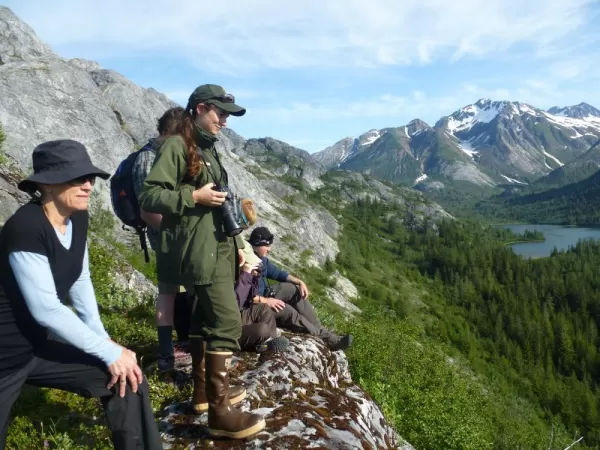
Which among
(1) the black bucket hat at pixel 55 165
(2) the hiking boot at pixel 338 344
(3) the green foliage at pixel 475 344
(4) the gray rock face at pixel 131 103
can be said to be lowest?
(3) the green foliage at pixel 475 344

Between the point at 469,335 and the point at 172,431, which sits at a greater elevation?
the point at 172,431

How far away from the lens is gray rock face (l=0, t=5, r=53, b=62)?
6269 centimetres


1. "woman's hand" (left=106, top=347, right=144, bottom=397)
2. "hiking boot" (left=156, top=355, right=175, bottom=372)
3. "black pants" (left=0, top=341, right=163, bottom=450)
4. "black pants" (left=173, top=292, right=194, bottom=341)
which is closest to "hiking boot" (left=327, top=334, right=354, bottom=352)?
"black pants" (left=173, top=292, right=194, bottom=341)

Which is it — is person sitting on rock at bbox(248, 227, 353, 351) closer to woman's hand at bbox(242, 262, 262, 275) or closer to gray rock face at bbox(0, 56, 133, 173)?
woman's hand at bbox(242, 262, 262, 275)

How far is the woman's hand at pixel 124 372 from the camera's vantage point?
3340 mm

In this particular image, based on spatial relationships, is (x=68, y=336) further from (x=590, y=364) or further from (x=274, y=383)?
(x=590, y=364)

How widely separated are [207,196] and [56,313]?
1.75 meters

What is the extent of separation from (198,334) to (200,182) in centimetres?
173

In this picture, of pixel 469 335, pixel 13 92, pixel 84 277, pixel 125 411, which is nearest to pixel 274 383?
pixel 125 411

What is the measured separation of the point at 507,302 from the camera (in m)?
134

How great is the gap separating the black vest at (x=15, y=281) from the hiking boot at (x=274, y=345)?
152 inches

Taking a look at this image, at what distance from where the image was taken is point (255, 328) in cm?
688

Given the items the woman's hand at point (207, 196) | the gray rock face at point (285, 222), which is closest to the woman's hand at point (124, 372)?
the woman's hand at point (207, 196)

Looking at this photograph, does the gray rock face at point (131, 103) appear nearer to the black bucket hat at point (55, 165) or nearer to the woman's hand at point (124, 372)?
the black bucket hat at point (55, 165)
